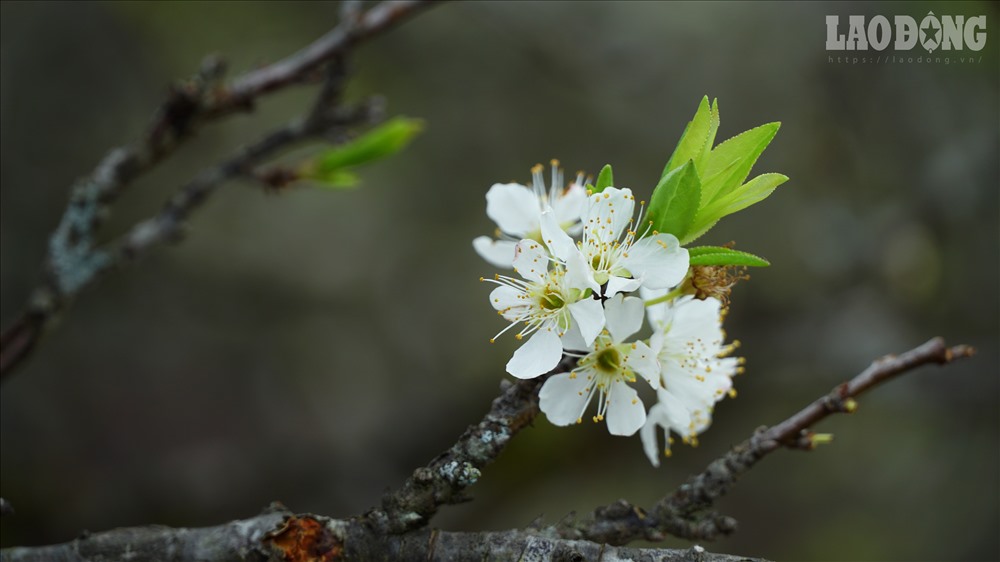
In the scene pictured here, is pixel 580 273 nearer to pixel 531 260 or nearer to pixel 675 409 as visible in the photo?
pixel 531 260

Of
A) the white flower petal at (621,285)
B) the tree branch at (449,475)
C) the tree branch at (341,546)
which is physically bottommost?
the tree branch at (341,546)

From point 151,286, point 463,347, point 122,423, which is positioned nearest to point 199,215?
point 151,286

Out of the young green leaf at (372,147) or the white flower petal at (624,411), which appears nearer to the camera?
the white flower petal at (624,411)

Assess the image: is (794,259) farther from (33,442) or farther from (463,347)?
(33,442)

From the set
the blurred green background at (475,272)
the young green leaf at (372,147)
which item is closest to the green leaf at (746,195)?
the young green leaf at (372,147)

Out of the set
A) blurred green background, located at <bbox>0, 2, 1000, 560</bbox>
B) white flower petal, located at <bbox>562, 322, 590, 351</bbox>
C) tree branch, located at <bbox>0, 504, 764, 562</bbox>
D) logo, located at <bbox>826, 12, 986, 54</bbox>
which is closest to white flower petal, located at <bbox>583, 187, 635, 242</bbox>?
white flower petal, located at <bbox>562, 322, 590, 351</bbox>

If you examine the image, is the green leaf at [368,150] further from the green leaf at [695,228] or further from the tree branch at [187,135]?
the green leaf at [695,228]

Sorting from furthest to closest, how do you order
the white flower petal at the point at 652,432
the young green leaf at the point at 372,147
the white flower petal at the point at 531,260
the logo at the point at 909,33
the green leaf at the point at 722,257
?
the logo at the point at 909,33 → the young green leaf at the point at 372,147 → the white flower petal at the point at 652,432 → the white flower petal at the point at 531,260 → the green leaf at the point at 722,257

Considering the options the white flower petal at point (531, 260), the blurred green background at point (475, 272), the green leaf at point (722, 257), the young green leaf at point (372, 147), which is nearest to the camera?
the green leaf at point (722, 257)
